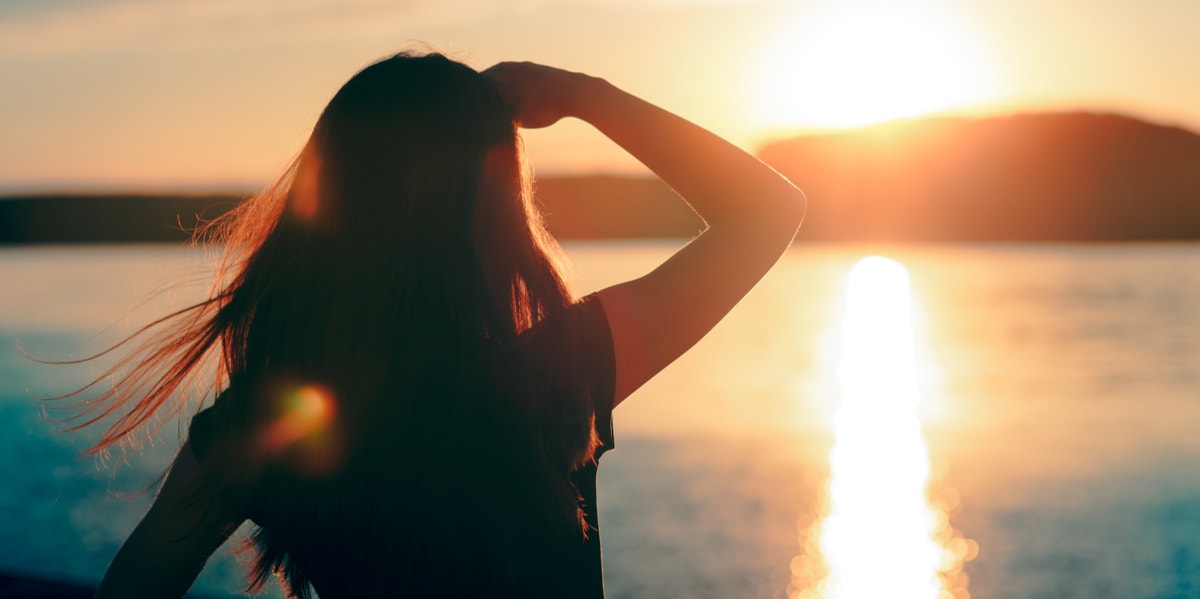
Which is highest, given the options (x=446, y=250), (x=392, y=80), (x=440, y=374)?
(x=392, y=80)

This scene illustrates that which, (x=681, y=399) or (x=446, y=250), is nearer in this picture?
(x=446, y=250)

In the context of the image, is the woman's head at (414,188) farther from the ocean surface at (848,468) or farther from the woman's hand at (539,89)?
the ocean surface at (848,468)

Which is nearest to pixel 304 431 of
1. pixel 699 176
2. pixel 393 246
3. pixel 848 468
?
pixel 393 246

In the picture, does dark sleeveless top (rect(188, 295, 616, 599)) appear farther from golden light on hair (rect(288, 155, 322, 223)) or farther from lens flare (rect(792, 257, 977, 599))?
lens flare (rect(792, 257, 977, 599))

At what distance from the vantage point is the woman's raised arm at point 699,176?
1.47m

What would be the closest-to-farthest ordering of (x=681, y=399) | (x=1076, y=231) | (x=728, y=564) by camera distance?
(x=728, y=564) < (x=681, y=399) < (x=1076, y=231)

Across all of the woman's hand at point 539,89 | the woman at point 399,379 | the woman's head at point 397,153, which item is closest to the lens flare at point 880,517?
the woman's hand at point 539,89

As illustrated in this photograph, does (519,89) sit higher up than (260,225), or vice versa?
(519,89)

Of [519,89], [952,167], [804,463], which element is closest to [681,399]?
[804,463]

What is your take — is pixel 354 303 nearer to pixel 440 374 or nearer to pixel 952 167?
pixel 440 374

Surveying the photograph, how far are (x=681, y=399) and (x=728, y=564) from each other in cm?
1381

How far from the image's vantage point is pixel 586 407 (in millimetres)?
1304

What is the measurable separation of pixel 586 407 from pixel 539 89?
556 millimetres

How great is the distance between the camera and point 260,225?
4.56 ft
